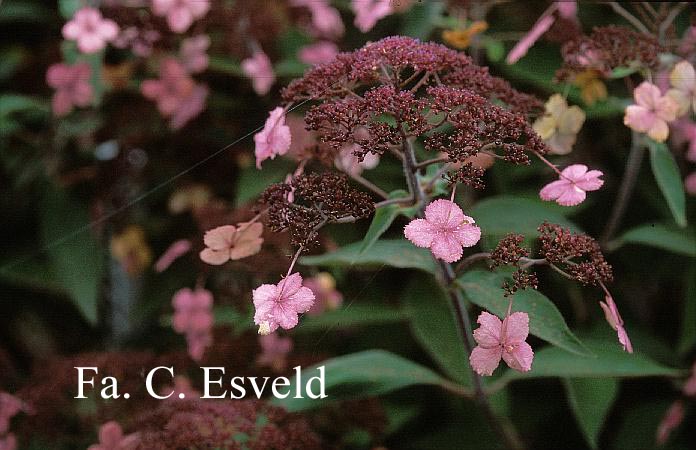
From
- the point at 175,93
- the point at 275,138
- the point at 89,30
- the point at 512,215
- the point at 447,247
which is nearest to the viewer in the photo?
the point at 447,247

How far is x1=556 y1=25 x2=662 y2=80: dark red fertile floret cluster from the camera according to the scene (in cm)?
74

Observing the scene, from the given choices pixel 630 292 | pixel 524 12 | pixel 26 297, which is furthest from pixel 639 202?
pixel 26 297

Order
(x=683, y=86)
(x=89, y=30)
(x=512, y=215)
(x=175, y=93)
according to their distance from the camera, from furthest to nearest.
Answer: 1. (x=175, y=93)
2. (x=89, y=30)
3. (x=512, y=215)
4. (x=683, y=86)

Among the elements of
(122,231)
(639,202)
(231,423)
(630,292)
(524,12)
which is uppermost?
(524,12)

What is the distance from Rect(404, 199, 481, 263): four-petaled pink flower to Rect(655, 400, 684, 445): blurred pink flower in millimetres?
553

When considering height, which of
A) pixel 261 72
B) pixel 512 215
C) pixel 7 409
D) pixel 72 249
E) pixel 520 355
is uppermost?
pixel 261 72

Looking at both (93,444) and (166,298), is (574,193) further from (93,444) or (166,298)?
(166,298)

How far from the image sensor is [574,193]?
0.58m

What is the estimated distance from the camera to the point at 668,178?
0.81 metres

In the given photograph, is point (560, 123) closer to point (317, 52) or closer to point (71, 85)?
point (317, 52)

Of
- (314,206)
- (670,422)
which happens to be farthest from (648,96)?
(670,422)

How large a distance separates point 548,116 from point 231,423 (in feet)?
1.23

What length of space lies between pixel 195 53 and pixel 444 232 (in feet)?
2.66

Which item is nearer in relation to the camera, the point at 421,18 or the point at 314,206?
the point at 314,206
